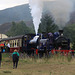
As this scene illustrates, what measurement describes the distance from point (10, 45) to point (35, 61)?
442 inches

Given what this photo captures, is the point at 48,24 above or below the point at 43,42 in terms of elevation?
above

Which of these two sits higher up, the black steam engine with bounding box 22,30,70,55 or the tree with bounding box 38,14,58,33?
the tree with bounding box 38,14,58,33

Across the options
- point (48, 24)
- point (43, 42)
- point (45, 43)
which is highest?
point (48, 24)

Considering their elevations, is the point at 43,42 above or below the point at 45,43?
above

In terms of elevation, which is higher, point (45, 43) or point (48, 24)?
point (48, 24)

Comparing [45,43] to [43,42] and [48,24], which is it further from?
[48,24]

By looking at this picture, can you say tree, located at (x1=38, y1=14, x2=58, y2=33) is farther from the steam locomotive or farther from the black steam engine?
the black steam engine

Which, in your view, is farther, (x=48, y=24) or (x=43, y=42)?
(x=48, y=24)

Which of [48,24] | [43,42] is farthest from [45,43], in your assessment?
[48,24]

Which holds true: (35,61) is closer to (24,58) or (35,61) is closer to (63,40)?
(24,58)

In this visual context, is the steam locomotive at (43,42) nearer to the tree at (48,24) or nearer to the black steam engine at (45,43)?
the black steam engine at (45,43)

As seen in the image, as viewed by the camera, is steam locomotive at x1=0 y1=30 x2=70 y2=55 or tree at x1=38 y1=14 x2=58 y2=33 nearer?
steam locomotive at x1=0 y1=30 x2=70 y2=55

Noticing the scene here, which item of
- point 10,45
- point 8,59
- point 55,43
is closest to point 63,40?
point 55,43

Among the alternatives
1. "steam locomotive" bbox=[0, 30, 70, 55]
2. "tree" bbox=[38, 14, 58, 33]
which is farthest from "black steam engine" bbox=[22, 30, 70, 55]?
"tree" bbox=[38, 14, 58, 33]
